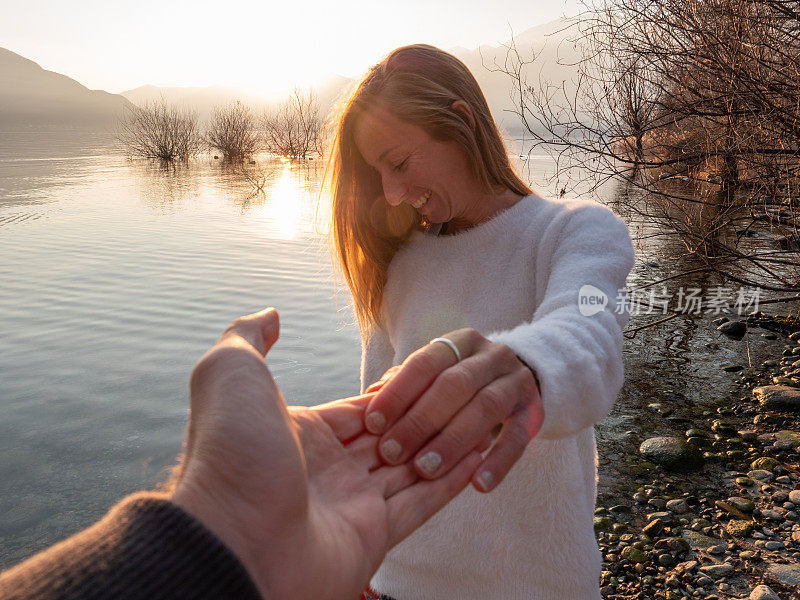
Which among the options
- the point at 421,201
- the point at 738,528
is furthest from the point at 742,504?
the point at 421,201

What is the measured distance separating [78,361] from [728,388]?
293 inches

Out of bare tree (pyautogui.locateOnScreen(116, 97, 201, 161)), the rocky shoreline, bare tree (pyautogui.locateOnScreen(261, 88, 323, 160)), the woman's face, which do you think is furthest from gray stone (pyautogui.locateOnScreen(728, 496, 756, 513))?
bare tree (pyautogui.locateOnScreen(116, 97, 201, 161))

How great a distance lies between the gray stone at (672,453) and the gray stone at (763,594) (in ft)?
4.70

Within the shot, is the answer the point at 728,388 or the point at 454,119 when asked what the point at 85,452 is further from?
the point at 728,388

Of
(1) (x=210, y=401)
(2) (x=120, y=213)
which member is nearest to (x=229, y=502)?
(1) (x=210, y=401)

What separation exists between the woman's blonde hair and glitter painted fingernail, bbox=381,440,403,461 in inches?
38.4

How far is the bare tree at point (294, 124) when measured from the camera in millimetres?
35094

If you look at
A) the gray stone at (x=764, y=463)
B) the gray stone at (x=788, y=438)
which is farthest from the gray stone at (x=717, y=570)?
the gray stone at (x=788, y=438)

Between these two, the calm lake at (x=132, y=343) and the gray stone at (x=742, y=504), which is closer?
the gray stone at (x=742, y=504)

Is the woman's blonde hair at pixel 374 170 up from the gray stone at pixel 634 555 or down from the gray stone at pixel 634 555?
up

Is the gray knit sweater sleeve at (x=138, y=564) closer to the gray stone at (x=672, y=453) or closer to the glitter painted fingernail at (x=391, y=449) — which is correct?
the glitter painted fingernail at (x=391, y=449)

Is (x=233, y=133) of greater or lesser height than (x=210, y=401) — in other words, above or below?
above

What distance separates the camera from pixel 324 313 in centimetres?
853

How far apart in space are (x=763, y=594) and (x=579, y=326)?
3041 mm
